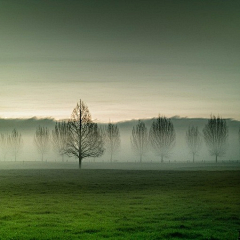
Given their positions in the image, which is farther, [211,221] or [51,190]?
[51,190]

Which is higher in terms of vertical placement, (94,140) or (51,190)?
(94,140)

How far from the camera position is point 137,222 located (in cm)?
2080

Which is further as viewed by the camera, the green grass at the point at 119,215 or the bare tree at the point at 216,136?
the bare tree at the point at 216,136

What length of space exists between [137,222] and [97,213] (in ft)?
11.9

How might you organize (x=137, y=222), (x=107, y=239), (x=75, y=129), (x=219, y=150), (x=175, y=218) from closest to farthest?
(x=107, y=239), (x=137, y=222), (x=175, y=218), (x=75, y=129), (x=219, y=150)

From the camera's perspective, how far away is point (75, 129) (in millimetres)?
77250

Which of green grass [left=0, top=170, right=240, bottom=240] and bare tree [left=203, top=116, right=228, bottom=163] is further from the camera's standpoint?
bare tree [left=203, top=116, right=228, bottom=163]

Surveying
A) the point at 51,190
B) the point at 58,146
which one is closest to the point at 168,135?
the point at 58,146

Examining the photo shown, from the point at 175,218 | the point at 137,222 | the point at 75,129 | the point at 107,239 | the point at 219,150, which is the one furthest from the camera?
the point at 219,150

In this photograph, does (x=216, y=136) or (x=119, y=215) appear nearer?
(x=119, y=215)

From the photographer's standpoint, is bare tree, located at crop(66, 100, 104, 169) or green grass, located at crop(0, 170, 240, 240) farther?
bare tree, located at crop(66, 100, 104, 169)

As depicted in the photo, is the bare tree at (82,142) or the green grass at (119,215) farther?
the bare tree at (82,142)

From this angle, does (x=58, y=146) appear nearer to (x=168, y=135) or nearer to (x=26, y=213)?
(x=168, y=135)

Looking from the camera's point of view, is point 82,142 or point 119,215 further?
point 82,142
